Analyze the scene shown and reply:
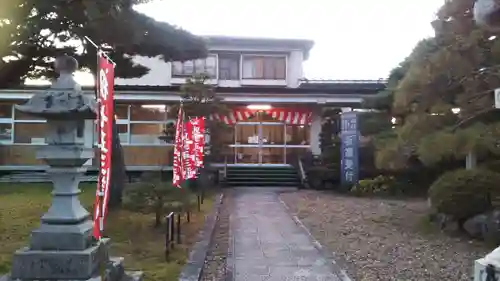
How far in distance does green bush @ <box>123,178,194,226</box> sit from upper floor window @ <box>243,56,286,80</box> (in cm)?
1514

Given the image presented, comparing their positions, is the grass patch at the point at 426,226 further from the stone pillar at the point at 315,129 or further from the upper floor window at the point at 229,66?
the upper floor window at the point at 229,66

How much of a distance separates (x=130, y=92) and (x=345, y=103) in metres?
8.80

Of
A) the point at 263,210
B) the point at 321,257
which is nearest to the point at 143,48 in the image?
the point at 263,210

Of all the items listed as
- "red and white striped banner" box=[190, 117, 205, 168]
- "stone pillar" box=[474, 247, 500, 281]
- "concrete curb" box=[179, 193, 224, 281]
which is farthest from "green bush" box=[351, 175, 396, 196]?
"stone pillar" box=[474, 247, 500, 281]

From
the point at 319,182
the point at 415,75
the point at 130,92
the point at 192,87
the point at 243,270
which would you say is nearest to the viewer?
the point at 243,270

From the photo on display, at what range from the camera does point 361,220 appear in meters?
11.2

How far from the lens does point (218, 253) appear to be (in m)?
7.77

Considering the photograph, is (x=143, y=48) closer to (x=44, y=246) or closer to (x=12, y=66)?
(x=12, y=66)

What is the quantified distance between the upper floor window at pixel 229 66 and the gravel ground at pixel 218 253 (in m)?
13.2

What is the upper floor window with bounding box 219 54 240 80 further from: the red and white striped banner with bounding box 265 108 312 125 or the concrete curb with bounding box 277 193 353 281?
the concrete curb with bounding box 277 193 353 281

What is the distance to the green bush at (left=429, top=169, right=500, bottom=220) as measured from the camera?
355 inches

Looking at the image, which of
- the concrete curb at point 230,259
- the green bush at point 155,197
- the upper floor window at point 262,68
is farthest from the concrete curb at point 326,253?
the upper floor window at point 262,68

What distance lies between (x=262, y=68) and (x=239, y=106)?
3594 millimetres

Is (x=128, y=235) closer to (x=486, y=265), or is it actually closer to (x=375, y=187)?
(x=486, y=265)
